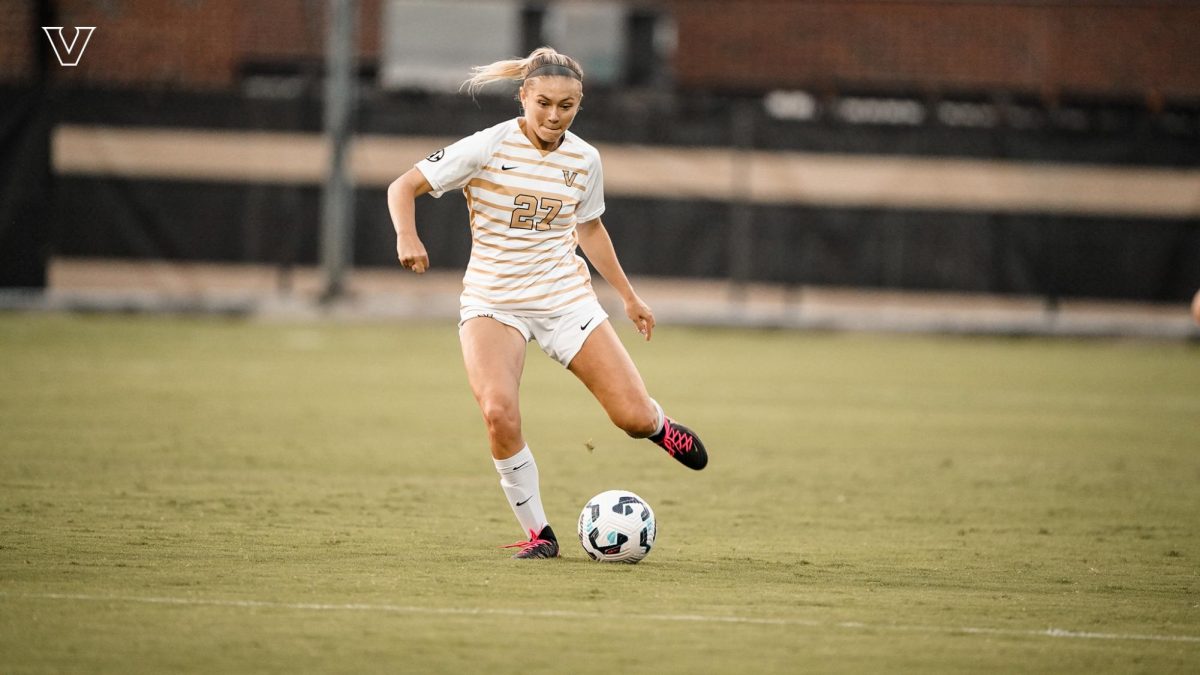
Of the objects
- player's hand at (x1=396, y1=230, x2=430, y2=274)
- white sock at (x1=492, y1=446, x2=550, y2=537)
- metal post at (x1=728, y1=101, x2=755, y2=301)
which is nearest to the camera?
player's hand at (x1=396, y1=230, x2=430, y2=274)

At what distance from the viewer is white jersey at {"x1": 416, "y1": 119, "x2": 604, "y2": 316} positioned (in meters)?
7.49

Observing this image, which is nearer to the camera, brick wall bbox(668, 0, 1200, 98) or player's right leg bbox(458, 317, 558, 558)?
player's right leg bbox(458, 317, 558, 558)

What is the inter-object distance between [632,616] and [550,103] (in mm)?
2375

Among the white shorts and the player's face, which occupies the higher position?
the player's face

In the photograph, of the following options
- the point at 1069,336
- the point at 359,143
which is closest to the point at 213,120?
the point at 359,143

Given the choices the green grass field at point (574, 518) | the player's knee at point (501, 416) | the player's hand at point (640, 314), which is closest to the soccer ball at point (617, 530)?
the green grass field at point (574, 518)

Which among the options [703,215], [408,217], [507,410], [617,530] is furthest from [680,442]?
[703,215]

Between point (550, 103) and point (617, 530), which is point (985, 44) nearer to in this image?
point (550, 103)

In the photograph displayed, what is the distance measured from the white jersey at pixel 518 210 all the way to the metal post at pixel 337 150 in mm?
13105

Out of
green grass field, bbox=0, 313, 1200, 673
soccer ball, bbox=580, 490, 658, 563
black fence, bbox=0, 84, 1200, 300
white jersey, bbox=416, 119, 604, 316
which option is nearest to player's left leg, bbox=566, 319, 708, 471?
white jersey, bbox=416, 119, 604, 316

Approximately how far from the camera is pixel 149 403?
1320 cm

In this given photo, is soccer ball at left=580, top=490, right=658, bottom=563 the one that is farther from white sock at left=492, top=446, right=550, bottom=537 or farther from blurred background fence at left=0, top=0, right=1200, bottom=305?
blurred background fence at left=0, top=0, right=1200, bottom=305

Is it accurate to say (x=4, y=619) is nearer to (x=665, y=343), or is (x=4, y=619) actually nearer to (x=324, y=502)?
(x=324, y=502)

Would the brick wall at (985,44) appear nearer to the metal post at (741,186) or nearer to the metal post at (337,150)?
the metal post at (741,186)
